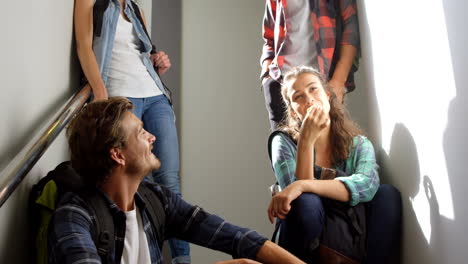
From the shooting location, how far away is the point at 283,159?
6.06ft

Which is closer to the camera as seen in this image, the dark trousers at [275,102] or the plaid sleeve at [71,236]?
the plaid sleeve at [71,236]

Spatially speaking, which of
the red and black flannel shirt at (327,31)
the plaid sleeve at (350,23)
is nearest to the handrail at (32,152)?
the red and black flannel shirt at (327,31)

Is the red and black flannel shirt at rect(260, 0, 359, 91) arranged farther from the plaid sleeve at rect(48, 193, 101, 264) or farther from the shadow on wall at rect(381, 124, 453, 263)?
the plaid sleeve at rect(48, 193, 101, 264)

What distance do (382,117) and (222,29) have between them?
161 cm

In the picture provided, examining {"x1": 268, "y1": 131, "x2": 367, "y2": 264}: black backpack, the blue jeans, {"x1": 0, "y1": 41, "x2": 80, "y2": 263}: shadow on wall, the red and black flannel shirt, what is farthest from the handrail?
the red and black flannel shirt

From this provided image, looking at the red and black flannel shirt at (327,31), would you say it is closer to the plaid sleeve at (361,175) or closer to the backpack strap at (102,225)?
the plaid sleeve at (361,175)

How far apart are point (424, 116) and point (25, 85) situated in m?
1.11

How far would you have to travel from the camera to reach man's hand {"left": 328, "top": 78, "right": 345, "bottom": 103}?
7.08ft

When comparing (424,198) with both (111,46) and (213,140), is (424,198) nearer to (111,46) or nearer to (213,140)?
(111,46)

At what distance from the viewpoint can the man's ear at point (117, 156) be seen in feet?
4.73

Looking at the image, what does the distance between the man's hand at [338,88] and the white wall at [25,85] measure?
1.06 metres

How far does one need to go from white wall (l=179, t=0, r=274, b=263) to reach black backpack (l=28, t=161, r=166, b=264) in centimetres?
177

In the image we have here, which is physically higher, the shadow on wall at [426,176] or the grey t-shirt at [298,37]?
the grey t-shirt at [298,37]

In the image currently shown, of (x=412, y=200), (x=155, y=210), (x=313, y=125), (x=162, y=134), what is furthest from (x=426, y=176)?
(x=162, y=134)
